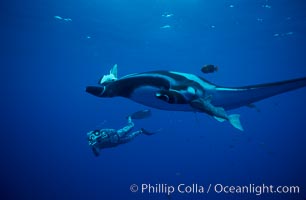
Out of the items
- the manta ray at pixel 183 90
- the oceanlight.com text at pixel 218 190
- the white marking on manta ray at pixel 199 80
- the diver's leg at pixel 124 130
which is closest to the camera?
the manta ray at pixel 183 90

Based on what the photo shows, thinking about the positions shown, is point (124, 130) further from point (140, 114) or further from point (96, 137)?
point (140, 114)

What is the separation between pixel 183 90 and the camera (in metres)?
3.26

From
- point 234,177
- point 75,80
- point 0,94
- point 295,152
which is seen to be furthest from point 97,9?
point 0,94

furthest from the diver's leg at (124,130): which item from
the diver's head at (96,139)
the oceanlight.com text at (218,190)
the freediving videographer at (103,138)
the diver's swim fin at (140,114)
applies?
the oceanlight.com text at (218,190)

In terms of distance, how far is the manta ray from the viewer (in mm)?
3102

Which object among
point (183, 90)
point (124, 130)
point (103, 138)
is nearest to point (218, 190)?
point (124, 130)

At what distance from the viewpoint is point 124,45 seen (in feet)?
85.1

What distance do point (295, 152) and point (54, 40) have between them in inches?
1155

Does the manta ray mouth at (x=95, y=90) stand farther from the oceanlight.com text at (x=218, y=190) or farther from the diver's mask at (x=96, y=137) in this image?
the oceanlight.com text at (x=218, y=190)

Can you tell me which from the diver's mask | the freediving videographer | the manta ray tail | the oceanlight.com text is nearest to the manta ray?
the manta ray tail

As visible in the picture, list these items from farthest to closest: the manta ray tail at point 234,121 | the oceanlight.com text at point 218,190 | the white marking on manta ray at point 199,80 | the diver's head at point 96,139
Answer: the oceanlight.com text at point 218,190 < the diver's head at point 96,139 < the manta ray tail at point 234,121 < the white marking on manta ray at point 199,80

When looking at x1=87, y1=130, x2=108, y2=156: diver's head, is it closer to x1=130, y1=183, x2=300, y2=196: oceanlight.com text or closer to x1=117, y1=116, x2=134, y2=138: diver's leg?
x1=117, y1=116, x2=134, y2=138: diver's leg

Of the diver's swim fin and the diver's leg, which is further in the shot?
the diver's leg

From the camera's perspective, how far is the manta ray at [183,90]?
3102mm
